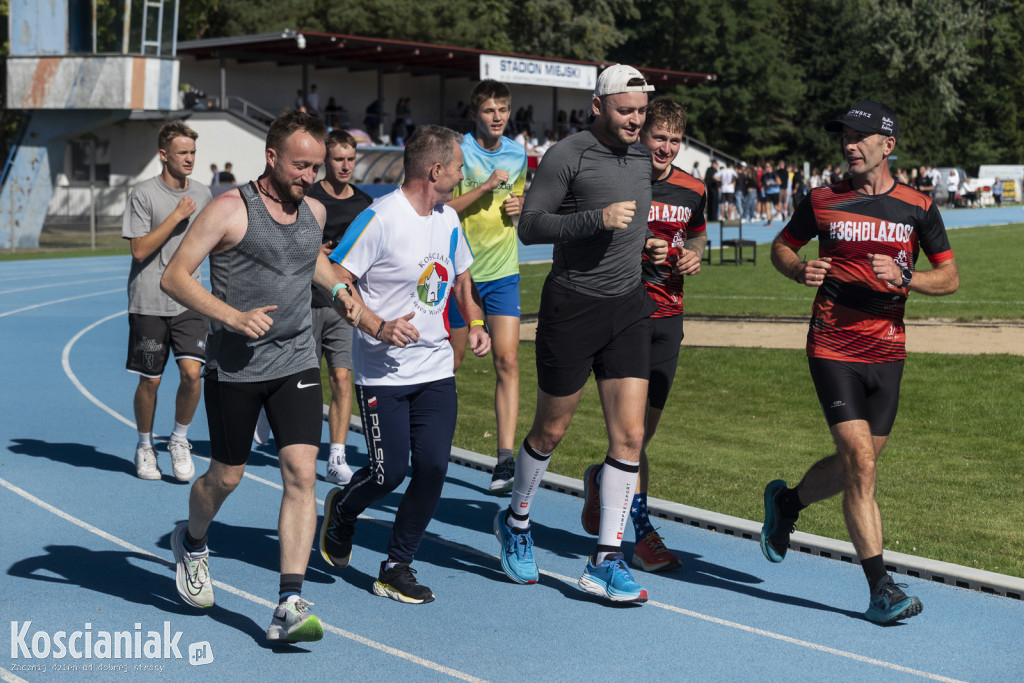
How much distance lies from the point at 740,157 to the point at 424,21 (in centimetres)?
2424

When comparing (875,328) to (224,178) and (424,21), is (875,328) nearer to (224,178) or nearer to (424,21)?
(224,178)

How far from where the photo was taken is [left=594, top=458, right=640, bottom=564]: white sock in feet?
19.7

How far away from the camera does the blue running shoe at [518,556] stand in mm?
6234

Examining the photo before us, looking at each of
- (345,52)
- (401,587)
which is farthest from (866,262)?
(345,52)

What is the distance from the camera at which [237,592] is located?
6062 millimetres

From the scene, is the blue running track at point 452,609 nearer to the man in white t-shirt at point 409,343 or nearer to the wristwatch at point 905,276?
the man in white t-shirt at point 409,343

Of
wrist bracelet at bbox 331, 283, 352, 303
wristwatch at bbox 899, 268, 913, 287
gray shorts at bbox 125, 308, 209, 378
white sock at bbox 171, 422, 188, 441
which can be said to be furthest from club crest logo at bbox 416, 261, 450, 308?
white sock at bbox 171, 422, 188, 441

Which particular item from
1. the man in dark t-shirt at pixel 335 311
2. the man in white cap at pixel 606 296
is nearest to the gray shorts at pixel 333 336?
the man in dark t-shirt at pixel 335 311

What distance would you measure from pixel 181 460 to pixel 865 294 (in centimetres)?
483

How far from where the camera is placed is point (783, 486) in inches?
248

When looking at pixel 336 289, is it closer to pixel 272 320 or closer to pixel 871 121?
pixel 272 320

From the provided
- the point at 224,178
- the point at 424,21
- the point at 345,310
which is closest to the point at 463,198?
the point at 345,310

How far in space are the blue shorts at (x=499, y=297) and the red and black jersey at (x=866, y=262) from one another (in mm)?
2736

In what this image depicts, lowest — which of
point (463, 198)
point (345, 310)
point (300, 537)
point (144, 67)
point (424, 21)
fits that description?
point (300, 537)
